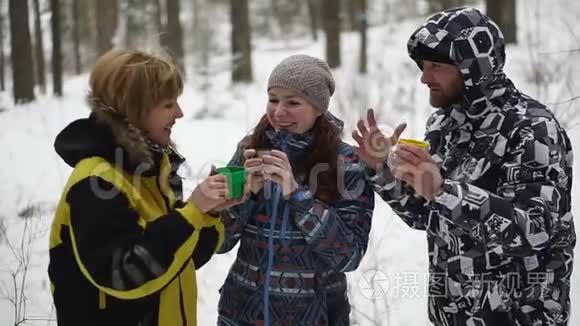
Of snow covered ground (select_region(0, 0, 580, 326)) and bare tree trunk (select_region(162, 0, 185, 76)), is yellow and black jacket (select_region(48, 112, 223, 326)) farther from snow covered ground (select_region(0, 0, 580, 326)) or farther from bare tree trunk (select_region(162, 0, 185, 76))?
bare tree trunk (select_region(162, 0, 185, 76))

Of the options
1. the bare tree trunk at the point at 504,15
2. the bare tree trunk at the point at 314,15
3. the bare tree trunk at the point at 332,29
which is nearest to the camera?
the bare tree trunk at the point at 504,15

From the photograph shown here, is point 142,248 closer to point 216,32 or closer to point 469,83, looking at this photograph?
point 469,83

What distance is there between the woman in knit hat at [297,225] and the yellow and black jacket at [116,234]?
26cm

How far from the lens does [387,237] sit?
5.05 meters

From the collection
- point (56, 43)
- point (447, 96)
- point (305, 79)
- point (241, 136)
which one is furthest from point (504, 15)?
point (305, 79)

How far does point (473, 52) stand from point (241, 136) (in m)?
6.46

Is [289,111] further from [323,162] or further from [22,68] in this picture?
[22,68]

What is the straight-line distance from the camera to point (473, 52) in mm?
2162

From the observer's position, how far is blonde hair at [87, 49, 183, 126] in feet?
6.23

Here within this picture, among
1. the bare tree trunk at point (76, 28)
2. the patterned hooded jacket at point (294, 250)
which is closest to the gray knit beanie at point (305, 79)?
the patterned hooded jacket at point (294, 250)

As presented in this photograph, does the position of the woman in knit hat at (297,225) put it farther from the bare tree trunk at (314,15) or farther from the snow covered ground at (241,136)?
the bare tree trunk at (314,15)

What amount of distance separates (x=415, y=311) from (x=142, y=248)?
8.84 ft

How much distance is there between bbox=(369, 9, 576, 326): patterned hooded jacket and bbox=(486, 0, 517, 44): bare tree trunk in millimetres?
8146

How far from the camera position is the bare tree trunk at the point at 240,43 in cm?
1288
